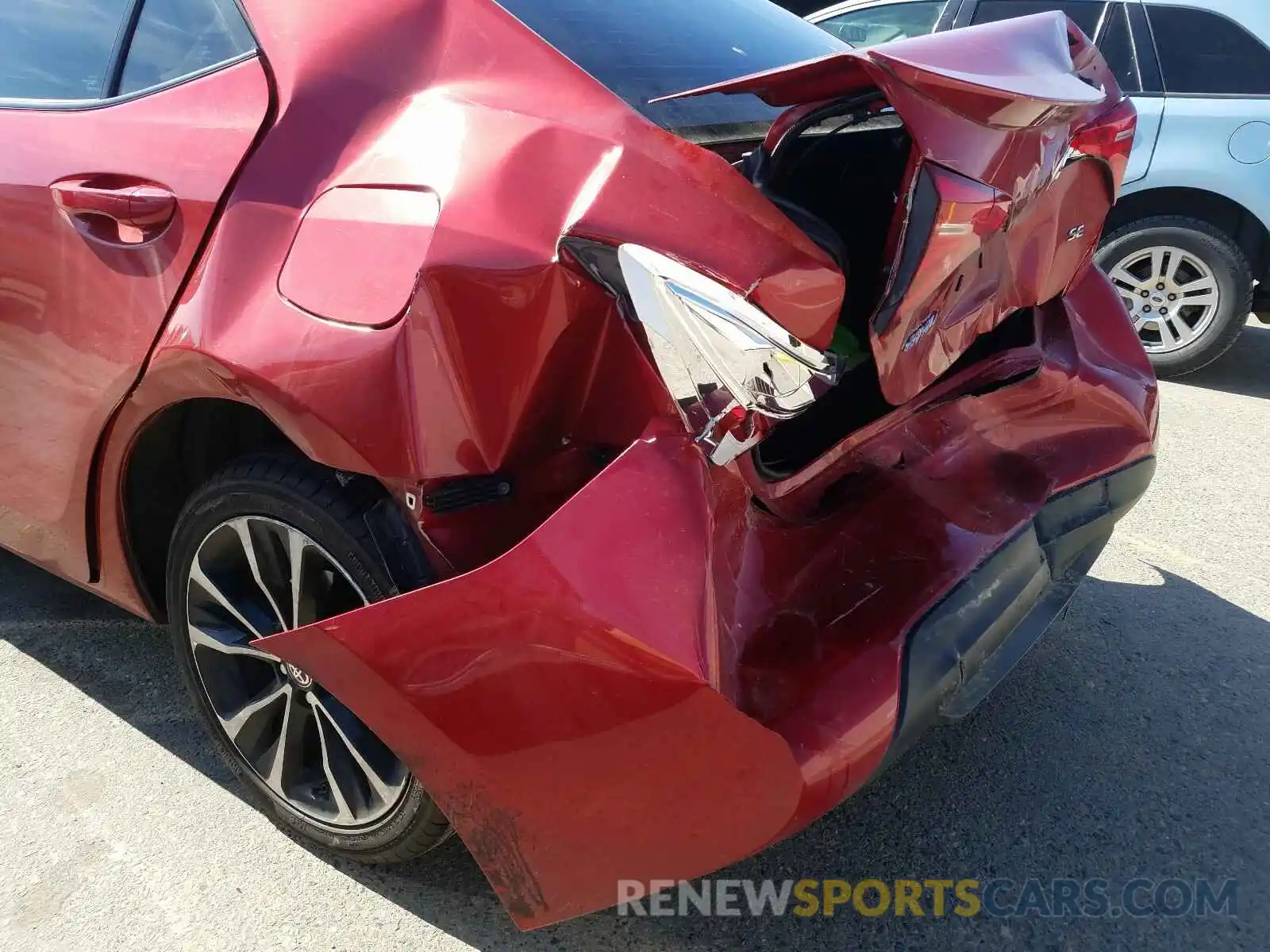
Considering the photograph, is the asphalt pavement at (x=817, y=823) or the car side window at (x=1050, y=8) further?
the car side window at (x=1050, y=8)

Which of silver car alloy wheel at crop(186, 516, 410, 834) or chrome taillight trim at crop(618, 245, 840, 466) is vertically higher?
chrome taillight trim at crop(618, 245, 840, 466)

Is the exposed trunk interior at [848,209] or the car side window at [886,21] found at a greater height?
the exposed trunk interior at [848,209]

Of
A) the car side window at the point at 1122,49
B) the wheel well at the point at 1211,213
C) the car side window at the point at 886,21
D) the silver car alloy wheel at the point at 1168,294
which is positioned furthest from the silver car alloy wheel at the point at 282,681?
the car side window at the point at 1122,49

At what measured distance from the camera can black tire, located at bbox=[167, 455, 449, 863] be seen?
5.36 feet

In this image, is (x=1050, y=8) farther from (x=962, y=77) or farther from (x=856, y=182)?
(x=962, y=77)

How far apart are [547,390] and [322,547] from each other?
50 centimetres

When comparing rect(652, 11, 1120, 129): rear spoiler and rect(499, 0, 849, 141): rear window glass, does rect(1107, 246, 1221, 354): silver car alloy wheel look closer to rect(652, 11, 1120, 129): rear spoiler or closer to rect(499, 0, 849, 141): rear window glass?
rect(499, 0, 849, 141): rear window glass

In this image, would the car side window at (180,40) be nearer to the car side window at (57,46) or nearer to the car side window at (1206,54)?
the car side window at (57,46)

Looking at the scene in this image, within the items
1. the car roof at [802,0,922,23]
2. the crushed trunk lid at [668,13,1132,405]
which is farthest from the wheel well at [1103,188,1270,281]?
the crushed trunk lid at [668,13,1132,405]

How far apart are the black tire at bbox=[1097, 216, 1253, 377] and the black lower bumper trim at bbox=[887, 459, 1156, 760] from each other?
128 inches

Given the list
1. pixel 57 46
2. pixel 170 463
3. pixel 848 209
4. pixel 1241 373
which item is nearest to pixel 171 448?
pixel 170 463

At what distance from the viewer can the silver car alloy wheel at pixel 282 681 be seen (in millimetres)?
1818

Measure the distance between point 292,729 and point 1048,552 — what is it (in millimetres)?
1568

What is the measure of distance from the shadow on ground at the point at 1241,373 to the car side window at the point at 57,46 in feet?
17.0
